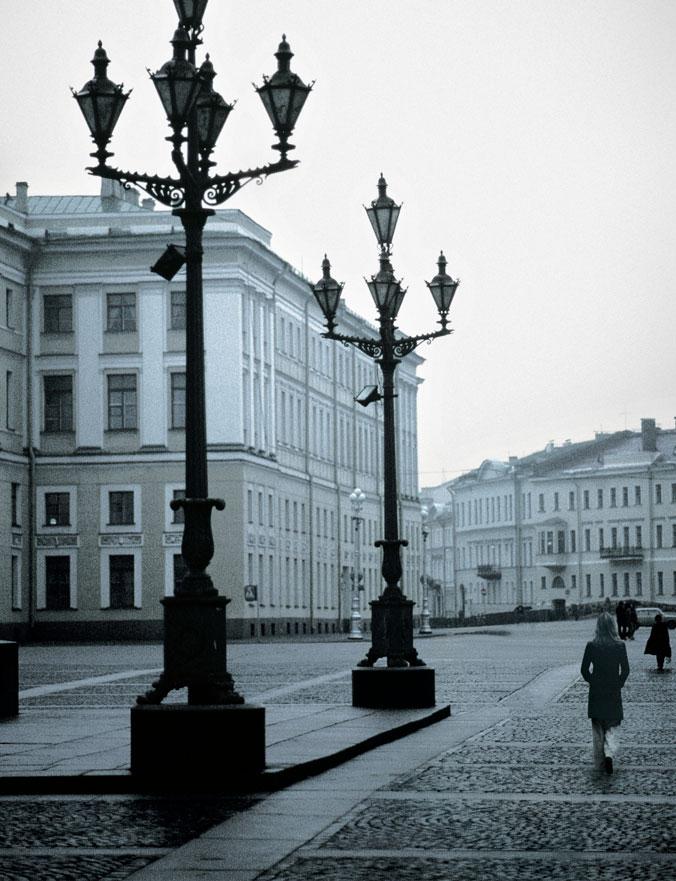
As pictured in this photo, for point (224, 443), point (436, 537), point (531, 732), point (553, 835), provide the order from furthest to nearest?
point (436, 537)
point (224, 443)
point (531, 732)
point (553, 835)

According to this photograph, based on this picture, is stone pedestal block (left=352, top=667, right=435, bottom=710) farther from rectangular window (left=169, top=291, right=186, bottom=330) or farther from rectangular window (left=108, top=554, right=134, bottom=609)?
rectangular window (left=169, top=291, right=186, bottom=330)

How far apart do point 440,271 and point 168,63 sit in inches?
469

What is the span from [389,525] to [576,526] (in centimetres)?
13628

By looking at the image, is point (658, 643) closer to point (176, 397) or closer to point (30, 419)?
point (176, 397)

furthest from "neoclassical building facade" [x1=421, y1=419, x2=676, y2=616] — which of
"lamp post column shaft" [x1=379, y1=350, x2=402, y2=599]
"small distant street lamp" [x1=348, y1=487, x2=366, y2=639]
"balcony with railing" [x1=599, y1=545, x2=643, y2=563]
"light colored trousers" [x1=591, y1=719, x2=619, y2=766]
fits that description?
"light colored trousers" [x1=591, y1=719, x2=619, y2=766]

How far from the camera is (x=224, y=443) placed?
256 feet

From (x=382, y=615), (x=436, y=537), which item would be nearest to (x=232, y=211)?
(x=382, y=615)

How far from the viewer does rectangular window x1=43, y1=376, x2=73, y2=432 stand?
261ft

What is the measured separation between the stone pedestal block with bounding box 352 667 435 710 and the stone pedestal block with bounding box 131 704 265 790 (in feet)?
31.8

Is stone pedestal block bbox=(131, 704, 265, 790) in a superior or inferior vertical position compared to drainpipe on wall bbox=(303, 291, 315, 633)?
inferior

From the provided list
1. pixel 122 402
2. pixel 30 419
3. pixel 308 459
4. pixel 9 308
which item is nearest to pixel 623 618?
pixel 122 402

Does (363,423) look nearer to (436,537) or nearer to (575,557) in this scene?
(575,557)

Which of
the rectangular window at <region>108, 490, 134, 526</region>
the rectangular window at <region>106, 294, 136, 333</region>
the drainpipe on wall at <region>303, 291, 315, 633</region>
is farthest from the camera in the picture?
the drainpipe on wall at <region>303, 291, 315, 633</region>

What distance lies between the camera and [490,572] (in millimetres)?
168625
